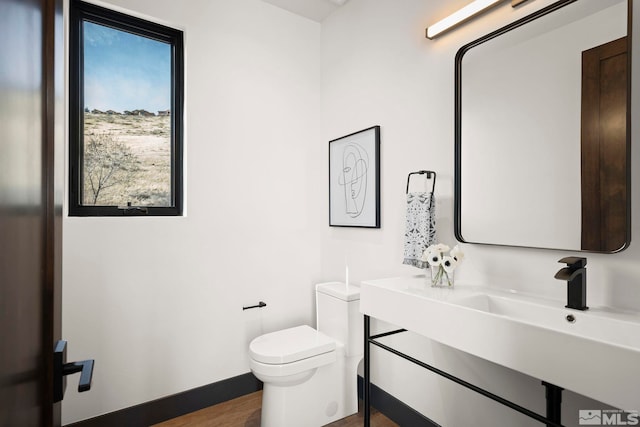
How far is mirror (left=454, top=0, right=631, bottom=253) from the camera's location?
3.75ft

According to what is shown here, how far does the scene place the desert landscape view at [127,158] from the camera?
1927mm

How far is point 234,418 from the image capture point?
6.56ft

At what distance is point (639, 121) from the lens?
1.09 m

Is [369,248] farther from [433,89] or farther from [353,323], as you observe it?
[433,89]

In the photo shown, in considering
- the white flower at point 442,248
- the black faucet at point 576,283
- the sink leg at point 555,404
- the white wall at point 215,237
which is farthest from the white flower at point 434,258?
the white wall at point 215,237

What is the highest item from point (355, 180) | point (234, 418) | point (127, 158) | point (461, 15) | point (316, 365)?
point (461, 15)

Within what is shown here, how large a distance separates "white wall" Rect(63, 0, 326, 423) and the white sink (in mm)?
1048

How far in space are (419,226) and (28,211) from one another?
1.49m

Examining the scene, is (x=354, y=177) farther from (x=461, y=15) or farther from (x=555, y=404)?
(x=555, y=404)

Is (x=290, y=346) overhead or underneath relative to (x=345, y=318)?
underneath

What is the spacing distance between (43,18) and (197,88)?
5.27 ft

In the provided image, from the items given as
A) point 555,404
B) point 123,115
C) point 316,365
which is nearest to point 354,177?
point 316,365

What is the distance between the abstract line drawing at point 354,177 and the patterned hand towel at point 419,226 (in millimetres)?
530

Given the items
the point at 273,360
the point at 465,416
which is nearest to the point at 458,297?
the point at 465,416
